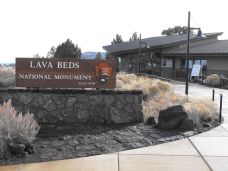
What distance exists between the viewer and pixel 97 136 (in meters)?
10.6

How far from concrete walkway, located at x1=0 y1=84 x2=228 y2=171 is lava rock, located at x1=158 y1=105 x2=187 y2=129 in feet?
4.39

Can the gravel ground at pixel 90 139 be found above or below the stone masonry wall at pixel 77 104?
below

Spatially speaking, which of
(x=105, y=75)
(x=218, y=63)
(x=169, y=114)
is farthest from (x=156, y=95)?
(x=218, y=63)

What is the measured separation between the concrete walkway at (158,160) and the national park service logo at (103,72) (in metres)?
3.94

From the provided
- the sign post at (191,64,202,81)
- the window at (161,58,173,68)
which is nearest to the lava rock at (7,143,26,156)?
the sign post at (191,64,202,81)

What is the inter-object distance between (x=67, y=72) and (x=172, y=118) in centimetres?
364

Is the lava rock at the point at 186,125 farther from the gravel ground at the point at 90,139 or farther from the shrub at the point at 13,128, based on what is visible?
the shrub at the point at 13,128

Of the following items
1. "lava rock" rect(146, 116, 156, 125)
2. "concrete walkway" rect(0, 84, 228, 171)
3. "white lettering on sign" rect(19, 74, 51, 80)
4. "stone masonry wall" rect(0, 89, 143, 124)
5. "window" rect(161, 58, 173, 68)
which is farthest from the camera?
"window" rect(161, 58, 173, 68)

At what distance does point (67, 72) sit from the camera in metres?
13.3

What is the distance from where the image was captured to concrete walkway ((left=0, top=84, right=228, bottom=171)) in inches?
314

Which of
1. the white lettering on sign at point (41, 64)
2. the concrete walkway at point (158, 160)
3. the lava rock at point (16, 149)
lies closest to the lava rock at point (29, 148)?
the lava rock at point (16, 149)

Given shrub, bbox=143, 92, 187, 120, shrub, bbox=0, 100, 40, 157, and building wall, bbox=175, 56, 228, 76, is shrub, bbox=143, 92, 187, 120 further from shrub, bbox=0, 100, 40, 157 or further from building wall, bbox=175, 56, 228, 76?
building wall, bbox=175, 56, 228, 76

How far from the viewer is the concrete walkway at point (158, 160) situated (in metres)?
7.96

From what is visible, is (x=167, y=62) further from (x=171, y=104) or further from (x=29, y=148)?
(x=29, y=148)
